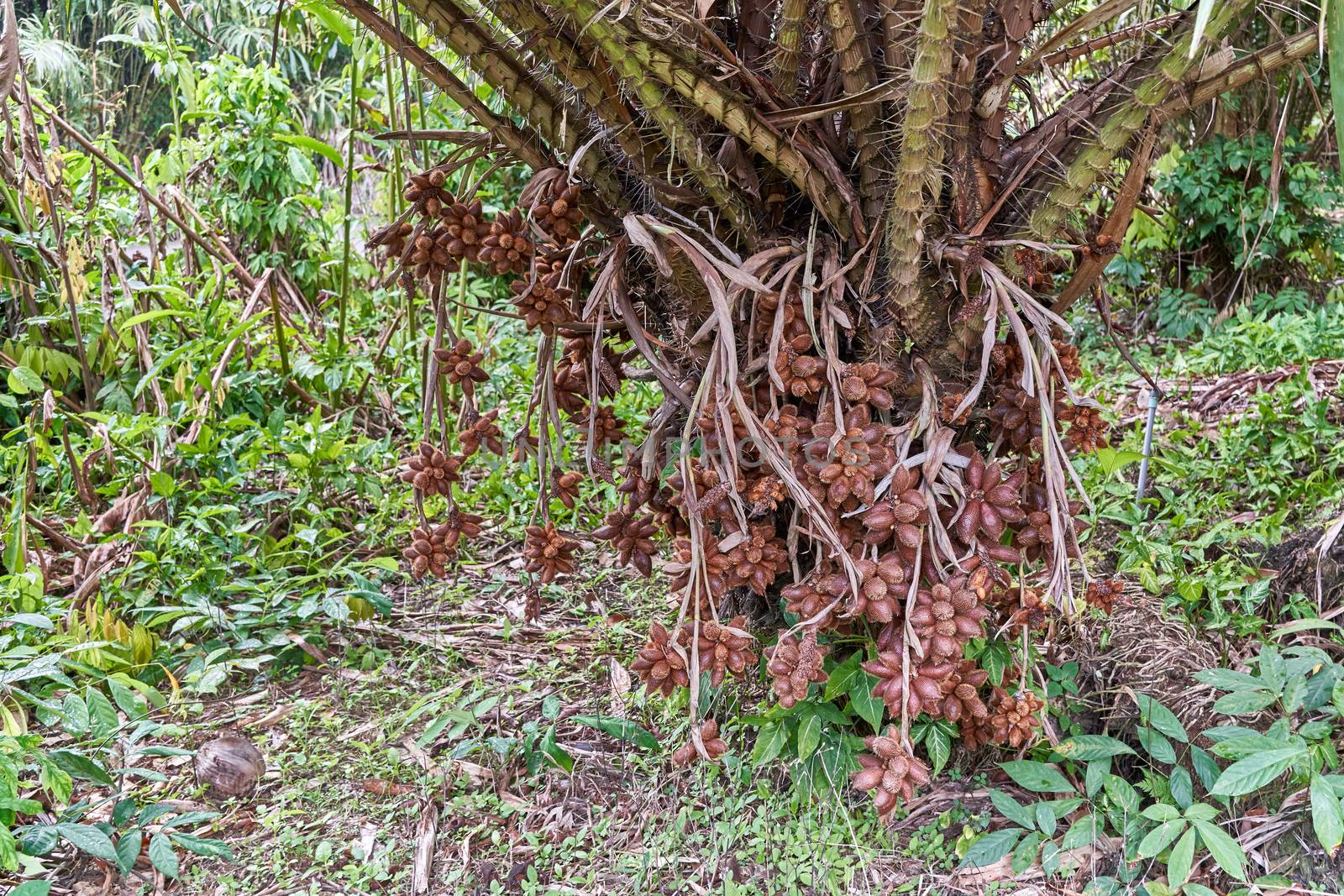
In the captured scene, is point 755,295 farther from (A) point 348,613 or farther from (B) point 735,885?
(A) point 348,613

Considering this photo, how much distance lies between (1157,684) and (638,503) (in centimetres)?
90

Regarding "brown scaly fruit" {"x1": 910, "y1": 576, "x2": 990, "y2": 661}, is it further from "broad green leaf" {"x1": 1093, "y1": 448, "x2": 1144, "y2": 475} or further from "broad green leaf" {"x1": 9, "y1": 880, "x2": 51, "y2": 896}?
"broad green leaf" {"x1": 9, "y1": 880, "x2": 51, "y2": 896}

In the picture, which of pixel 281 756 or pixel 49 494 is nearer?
pixel 281 756

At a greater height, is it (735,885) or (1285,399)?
(1285,399)

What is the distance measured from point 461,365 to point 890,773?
0.79 metres

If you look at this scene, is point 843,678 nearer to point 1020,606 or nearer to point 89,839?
point 1020,606

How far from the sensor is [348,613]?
6.86ft

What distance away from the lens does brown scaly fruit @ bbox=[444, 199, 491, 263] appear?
135 centimetres

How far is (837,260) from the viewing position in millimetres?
1290

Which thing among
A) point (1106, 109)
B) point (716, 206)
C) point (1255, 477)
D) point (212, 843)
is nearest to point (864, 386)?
point (716, 206)

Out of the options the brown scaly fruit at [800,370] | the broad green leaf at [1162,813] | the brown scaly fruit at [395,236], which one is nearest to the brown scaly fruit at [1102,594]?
the broad green leaf at [1162,813]

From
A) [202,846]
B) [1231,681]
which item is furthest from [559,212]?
[1231,681]

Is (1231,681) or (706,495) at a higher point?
(706,495)

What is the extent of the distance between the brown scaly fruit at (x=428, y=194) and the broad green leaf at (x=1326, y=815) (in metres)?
1.37
